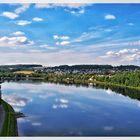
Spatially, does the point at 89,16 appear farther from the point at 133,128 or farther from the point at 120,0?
the point at 133,128

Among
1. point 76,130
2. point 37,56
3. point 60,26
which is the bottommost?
point 76,130

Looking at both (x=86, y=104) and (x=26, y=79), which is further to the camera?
(x=26, y=79)

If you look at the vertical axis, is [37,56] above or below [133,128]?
above

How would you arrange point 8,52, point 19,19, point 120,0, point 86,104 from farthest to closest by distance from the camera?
point 86,104, point 8,52, point 19,19, point 120,0

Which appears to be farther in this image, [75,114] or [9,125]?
[75,114]

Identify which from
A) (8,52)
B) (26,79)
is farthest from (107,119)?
(26,79)

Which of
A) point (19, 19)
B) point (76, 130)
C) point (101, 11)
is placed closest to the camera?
point (76, 130)

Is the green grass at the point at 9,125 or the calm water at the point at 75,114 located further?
the calm water at the point at 75,114

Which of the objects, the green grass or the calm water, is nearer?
the green grass
